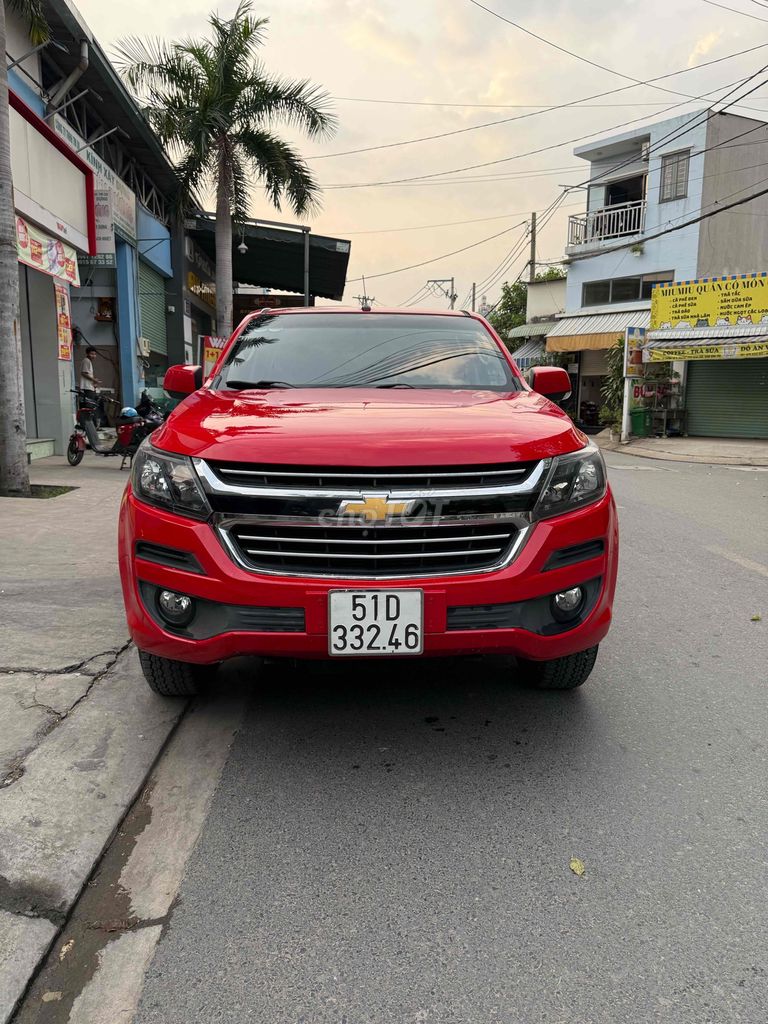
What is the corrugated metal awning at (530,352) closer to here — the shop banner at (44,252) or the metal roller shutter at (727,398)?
the metal roller shutter at (727,398)

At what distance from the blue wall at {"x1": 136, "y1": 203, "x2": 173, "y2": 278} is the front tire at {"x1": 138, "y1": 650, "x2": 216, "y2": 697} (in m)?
17.5

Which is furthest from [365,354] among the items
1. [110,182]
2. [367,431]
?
[110,182]

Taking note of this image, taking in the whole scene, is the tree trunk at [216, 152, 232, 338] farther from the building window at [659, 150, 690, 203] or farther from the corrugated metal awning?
the corrugated metal awning

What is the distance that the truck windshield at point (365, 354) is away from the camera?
3.77m

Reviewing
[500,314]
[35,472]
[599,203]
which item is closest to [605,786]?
[35,472]

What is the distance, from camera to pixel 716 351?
18438 mm

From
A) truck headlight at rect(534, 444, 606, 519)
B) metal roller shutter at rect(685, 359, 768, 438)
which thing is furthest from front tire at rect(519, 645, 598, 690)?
metal roller shutter at rect(685, 359, 768, 438)

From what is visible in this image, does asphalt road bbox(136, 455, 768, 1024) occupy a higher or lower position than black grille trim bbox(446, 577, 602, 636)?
lower

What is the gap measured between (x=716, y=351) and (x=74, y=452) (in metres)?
14.6

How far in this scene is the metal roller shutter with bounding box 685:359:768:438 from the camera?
789 inches

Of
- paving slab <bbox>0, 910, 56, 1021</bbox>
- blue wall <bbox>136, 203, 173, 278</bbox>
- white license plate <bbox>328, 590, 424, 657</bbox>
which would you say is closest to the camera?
paving slab <bbox>0, 910, 56, 1021</bbox>

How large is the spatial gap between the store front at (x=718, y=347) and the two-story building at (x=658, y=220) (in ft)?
1.85

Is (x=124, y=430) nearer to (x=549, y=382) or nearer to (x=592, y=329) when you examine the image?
(x=549, y=382)

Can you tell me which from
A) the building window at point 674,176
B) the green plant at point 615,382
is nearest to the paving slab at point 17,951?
the green plant at point 615,382
